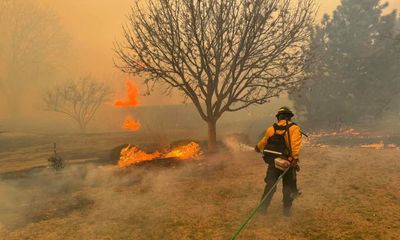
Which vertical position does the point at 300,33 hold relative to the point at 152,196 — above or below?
above

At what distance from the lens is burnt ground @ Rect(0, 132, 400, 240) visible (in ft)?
22.1

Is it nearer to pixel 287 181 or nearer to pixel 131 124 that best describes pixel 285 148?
pixel 287 181

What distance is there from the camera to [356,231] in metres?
6.45

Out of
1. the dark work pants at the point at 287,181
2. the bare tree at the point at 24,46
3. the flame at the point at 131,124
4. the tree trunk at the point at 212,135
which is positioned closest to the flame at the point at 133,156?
the tree trunk at the point at 212,135

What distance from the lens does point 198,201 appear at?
863 centimetres

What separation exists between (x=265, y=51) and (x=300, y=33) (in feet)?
5.22

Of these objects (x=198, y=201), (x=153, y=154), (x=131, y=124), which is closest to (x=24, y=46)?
(x=131, y=124)

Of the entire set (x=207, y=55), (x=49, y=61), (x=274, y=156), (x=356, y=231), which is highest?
(x=49, y=61)

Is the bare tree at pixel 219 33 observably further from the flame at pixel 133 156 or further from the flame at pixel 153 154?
the flame at pixel 133 156

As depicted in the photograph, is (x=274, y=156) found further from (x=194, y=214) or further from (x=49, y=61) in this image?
(x=49, y=61)

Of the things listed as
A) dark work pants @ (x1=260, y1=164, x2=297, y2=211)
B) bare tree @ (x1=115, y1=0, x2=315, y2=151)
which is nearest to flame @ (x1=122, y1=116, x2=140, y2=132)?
bare tree @ (x1=115, y1=0, x2=315, y2=151)

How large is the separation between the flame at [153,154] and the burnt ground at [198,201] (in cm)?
90

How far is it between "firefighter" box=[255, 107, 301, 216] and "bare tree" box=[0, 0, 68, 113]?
5351 centimetres

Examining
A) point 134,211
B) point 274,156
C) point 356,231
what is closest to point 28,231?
point 134,211
